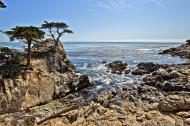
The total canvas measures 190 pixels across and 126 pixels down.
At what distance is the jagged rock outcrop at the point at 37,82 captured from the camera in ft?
81.3

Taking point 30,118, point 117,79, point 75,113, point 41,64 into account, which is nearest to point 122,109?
point 75,113

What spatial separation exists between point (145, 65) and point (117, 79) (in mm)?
11869

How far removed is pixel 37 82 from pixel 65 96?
9.91ft

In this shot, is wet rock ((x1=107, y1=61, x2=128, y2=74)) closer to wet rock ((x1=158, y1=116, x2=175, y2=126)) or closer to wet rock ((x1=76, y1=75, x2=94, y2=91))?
wet rock ((x1=76, y1=75, x2=94, y2=91))

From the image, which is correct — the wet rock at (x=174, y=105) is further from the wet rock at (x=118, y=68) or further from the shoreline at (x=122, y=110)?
the wet rock at (x=118, y=68)

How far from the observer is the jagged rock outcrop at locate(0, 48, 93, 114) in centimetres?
2479

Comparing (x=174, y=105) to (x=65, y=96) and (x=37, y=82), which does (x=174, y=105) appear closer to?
(x=65, y=96)

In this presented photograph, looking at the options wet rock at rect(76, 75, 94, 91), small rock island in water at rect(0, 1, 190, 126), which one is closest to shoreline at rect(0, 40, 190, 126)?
small rock island in water at rect(0, 1, 190, 126)

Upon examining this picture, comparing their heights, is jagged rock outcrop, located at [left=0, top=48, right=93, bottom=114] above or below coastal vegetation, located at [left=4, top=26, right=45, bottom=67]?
below

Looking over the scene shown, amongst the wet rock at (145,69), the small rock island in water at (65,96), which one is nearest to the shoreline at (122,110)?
the small rock island in water at (65,96)

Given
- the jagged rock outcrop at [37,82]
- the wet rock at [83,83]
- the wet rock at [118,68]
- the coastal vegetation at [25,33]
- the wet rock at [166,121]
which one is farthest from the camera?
the wet rock at [118,68]

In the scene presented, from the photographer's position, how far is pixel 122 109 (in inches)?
860

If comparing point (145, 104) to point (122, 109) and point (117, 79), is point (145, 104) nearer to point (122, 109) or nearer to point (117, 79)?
point (122, 109)

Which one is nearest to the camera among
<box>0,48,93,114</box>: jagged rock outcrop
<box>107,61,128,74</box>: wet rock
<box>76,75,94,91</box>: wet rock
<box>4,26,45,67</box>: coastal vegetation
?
<box>0,48,93,114</box>: jagged rock outcrop
